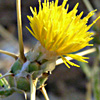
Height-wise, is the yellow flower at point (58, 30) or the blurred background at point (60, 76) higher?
the blurred background at point (60, 76)

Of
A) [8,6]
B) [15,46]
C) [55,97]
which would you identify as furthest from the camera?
[8,6]

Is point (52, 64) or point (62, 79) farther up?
point (62, 79)

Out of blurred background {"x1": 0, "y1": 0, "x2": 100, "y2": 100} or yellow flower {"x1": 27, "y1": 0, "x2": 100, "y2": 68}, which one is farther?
blurred background {"x1": 0, "y1": 0, "x2": 100, "y2": 100}

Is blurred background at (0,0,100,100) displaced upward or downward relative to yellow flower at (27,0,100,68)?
upward

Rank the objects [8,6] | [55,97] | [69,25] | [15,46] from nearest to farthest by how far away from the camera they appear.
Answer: [69,25]
[15,46]
[55,97]
[8,6]

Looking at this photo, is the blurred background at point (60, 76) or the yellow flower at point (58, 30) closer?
the yellow flower at point (58, 30)

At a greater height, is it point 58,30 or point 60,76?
point 60,76

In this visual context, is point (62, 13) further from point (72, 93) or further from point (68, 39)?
point (72, 93)

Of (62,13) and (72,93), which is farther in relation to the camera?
(72,93)

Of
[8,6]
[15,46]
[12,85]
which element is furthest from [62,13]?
[8,6]

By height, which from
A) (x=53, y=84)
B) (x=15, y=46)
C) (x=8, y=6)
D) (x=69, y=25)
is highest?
(x=8, y=6)

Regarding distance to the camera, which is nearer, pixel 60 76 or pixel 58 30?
pixel 58 30
